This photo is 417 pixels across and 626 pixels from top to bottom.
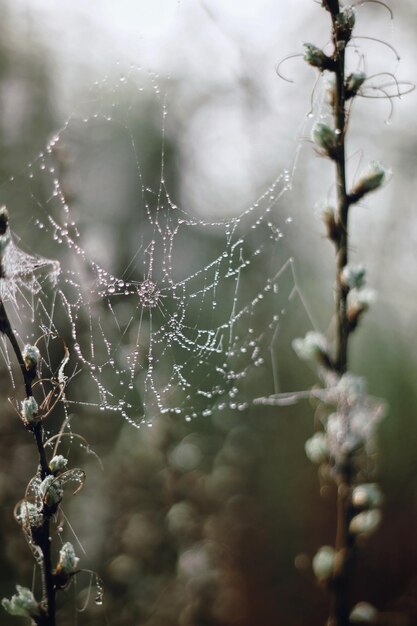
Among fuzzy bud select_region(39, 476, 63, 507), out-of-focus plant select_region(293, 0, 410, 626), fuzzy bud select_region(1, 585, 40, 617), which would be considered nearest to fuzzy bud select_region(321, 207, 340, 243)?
out-of-focus plant select_region(293, 0, 410, 626)

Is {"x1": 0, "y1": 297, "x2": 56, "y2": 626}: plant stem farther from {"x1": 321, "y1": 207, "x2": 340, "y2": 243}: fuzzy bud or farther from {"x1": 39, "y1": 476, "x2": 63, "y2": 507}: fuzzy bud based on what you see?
{"x1": 321, "y1": 207, "x2": 340, "y2": 243}: fuzzy bud

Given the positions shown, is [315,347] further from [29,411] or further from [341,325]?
[29,411]

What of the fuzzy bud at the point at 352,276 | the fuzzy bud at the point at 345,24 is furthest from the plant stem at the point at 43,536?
the fuzzy bud at the point at 345,24

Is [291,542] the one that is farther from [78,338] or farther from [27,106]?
[27,106]

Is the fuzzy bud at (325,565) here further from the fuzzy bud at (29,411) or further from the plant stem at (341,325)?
the fuzzy bud at (29,411)

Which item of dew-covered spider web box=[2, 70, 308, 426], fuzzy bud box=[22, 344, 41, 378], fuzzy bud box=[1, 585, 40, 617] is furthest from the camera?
dew-covered spider web box=[2, 70, 308, 426]
